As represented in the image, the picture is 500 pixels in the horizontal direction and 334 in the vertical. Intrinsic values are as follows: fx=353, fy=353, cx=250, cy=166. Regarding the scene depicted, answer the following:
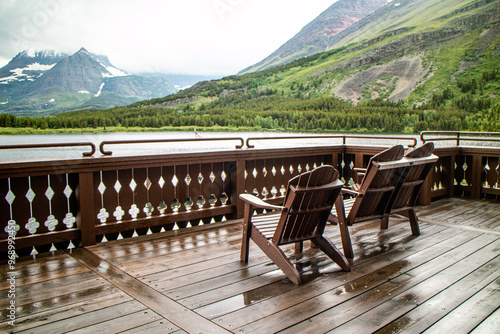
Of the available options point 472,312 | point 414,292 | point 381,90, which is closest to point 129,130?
point 414,292

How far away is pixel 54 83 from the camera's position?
60.1 feet

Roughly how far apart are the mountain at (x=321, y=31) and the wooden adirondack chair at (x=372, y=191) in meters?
122

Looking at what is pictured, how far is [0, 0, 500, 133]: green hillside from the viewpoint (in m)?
26.9

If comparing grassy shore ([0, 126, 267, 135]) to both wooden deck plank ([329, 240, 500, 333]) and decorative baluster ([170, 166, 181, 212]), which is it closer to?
decorative baluster ([170, 166, 181, 212])

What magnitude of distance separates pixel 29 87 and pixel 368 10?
12444 cm

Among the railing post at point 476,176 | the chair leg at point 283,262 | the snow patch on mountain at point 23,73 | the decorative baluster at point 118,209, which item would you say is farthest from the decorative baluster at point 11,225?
the snow patch on mountain at point 23,73

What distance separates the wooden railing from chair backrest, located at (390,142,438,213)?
1.79 metres

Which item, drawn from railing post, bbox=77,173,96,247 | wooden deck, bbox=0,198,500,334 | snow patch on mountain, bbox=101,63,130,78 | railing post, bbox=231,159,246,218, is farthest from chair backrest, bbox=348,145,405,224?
snow patch on mountain, bbox=101,63,130,78

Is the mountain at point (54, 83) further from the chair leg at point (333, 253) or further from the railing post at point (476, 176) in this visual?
the railing post at point (476, 176)

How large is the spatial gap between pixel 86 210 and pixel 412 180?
10.7ft

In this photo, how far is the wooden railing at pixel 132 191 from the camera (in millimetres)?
3217

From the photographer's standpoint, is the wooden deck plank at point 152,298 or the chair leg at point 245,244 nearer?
the wooden deck plank at point 152,298

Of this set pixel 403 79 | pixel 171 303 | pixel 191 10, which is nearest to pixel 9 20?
pixel 171 303

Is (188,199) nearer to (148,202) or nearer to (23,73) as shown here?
(148,202)
